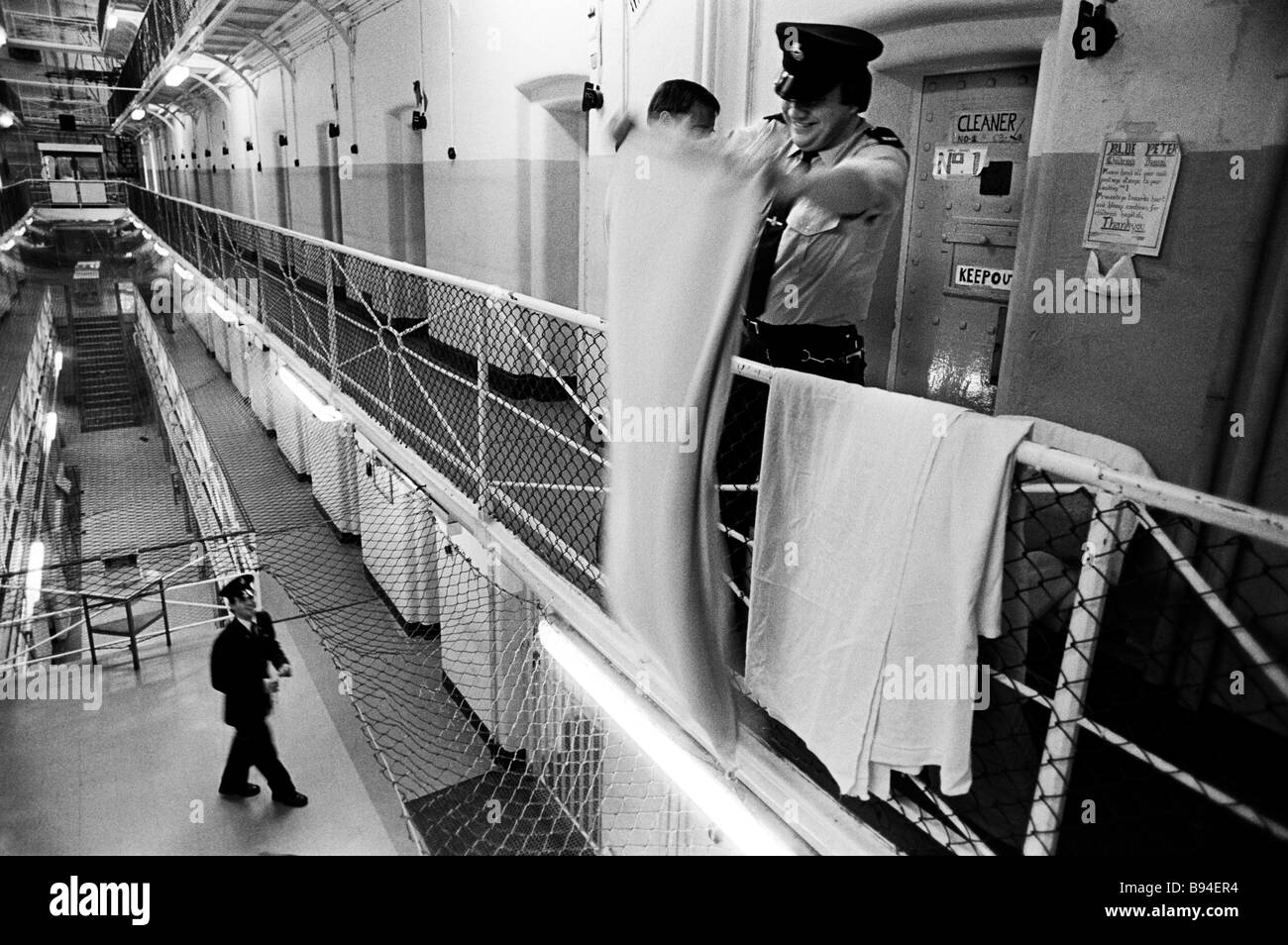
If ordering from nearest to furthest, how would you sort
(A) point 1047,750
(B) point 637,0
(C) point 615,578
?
(A) point 1047,750
(C) point 615,578
(B) point 637,0

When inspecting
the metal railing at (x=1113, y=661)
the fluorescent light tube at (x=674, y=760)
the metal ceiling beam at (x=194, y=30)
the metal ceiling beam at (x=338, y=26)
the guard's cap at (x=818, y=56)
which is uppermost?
the metal ceiling beam at (x=194, y=30)

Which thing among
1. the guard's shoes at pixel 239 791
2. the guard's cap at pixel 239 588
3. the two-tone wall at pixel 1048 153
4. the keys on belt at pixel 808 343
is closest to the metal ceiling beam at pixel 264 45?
the two-tone wall at pixel 1048 153

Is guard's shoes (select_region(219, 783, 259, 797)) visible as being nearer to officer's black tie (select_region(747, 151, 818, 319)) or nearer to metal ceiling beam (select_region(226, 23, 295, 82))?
officer's black tie (select_region(747, 151, 818, 319))

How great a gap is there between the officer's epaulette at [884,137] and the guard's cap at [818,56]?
75 mm

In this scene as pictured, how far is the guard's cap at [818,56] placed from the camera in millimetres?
1046

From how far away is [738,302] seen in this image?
819 mm

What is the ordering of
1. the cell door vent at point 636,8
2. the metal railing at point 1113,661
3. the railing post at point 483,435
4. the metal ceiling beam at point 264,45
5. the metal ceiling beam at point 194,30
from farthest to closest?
the metal ceiling beam at point 264,45, the metal ceiling beam at point 194,30, the cell door vent at point 636,8, the railing post at point 483,435, the metal railing at point 1113,661

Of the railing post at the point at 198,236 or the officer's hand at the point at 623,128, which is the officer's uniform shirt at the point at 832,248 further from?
the railing post at the point at 198,236

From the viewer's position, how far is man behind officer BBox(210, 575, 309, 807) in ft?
7.86

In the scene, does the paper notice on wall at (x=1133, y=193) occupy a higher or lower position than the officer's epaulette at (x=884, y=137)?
lower

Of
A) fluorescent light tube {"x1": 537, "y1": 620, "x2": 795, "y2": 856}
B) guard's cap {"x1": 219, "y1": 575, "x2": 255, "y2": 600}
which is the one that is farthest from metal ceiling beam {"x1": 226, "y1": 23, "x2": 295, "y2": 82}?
fluorescent light tube {"x1": 537, "y1": 620, "x2": 795, "y2": 856}

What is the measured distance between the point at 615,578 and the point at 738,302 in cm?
39
